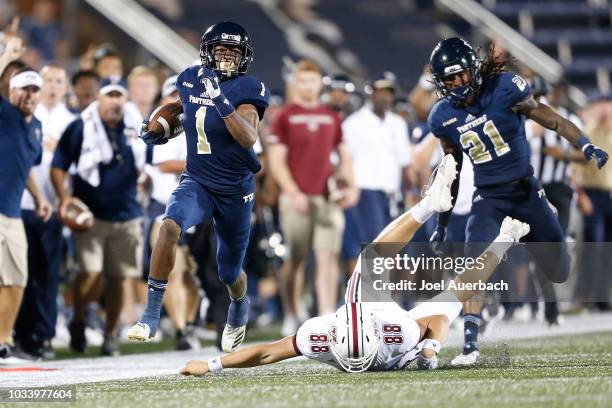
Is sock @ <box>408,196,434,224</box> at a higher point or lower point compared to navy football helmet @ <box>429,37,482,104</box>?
lower

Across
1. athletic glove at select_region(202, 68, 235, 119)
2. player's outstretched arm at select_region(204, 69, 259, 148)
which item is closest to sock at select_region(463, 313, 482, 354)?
player's outstretched arm at select_region(204, 69, 259, 148)

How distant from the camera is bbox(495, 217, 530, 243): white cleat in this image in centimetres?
723

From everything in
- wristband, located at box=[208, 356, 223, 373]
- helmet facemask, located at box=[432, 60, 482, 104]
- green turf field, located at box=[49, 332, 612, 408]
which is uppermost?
helmet facemask, located at box=[432, 60, 482, 104]

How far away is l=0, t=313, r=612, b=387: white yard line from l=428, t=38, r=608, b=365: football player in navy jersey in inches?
24.4

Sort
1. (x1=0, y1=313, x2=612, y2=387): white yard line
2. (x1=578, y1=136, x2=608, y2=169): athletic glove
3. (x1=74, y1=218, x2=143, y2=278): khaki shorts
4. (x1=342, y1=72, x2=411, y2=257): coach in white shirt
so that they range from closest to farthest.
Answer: (x1=0, y1=313, x2=612, y2=387): white yard line, (x1=578, y1=136, x2=608, y2=169): athletic glove, (x1=74, y1=218, x2=143, y2=278): khaki shorts, (x1=342, y1=72, x2=411, y2=257): coach in white shirt

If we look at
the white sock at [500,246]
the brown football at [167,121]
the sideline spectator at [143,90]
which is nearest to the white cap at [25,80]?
the brown football at [167,121]

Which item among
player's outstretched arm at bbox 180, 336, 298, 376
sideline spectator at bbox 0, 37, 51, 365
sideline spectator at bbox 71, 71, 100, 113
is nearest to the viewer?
player's outstretched arm at bbox 180, 336, 298, 376

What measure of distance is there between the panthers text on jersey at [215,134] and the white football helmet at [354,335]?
129 centimetres

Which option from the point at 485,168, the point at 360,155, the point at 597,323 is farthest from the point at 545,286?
the point at 485,168

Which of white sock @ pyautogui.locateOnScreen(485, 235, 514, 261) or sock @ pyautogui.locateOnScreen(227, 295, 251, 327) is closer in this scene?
white sock @ pyautogui.locateOnScreen(485, 235, 514, 261)

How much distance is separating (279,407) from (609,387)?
4.91ft

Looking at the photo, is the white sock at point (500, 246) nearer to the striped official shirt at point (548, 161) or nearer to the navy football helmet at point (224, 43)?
the navy football helmet at point (224, 43)

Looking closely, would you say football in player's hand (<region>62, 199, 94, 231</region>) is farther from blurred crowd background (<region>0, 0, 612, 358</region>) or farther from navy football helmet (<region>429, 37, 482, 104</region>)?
navy football helmet (<region>429, 37, 482, 104</region>)

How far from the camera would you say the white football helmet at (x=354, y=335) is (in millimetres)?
6324
